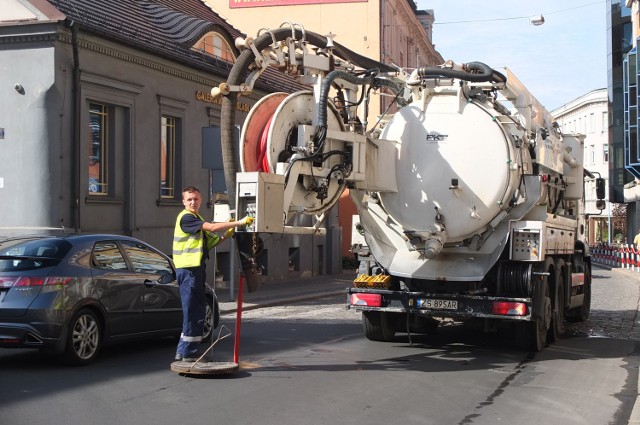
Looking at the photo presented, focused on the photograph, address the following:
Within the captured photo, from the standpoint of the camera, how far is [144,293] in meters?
10.3

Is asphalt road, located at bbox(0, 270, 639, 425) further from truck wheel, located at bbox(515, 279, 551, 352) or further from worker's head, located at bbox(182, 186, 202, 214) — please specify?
worker's head, located at bbox(182, 186, 202, 214)

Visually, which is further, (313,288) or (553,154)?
(313,288)

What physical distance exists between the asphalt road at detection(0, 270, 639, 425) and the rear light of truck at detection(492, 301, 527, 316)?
61 cm

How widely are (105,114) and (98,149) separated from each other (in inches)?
30.9

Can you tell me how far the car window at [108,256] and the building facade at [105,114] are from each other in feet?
18.0

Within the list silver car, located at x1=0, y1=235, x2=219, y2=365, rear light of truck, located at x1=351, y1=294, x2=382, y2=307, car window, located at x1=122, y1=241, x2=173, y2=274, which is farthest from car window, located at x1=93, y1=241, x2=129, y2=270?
rear light of truck, located at x1=351, y1=294, x2=382, y2=307

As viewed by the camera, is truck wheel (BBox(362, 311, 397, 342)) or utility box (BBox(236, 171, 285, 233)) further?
truck wheel (BBox(362, 311, 397, 342))

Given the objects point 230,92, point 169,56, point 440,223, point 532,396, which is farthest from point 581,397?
point 169,56

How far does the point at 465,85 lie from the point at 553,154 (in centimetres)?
220

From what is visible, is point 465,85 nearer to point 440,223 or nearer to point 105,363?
point 440,223

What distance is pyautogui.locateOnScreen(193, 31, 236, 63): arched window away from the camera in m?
22.7

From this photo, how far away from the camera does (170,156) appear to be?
21.5 m

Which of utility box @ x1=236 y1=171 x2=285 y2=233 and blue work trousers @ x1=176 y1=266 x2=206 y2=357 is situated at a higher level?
utility box @ x1=236 y1=171 x2=285 y2=233

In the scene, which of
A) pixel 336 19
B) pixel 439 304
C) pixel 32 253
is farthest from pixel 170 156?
pixel 336 19
